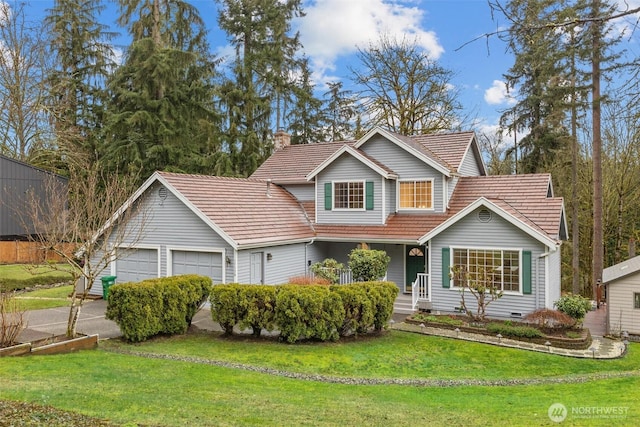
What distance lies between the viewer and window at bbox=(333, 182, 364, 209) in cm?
1944

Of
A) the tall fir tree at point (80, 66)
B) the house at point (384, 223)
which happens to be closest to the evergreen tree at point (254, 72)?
the tall fir tree at point (80, 66)

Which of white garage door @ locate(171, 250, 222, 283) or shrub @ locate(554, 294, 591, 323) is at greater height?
white garage door @ locate(171, 250, 222, 283)

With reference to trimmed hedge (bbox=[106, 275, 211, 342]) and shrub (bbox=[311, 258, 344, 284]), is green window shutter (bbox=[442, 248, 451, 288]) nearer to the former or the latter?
shrub (bbox=[311, 258, 344, 284])

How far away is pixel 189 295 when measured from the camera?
12.7m

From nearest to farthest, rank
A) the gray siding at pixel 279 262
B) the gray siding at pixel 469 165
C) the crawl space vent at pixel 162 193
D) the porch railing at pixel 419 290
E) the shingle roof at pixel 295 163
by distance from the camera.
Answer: the gray siding at pixel 279 262 → the porch railing at pixel 419 290 → the crawl space vent at pixel 162 193 → the gray siding at pixel 469 165 → the shingle roof at pixel 295 163

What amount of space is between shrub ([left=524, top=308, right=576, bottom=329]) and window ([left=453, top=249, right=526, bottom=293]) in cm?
143

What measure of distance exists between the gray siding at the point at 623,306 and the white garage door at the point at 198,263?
13.0m

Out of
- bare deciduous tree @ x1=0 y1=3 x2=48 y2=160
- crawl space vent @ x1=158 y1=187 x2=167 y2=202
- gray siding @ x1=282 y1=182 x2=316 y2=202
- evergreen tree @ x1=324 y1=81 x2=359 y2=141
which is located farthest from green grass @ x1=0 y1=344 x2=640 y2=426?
evergreen tree @ x1=324 y1=81 x2=359 y2=141

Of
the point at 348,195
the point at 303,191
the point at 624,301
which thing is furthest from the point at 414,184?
the point at 624,301

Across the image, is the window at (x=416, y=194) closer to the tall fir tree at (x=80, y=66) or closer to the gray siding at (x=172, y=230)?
the gray siding at (x=172, y=230)

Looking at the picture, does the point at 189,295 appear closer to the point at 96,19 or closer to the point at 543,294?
the point at 543,294

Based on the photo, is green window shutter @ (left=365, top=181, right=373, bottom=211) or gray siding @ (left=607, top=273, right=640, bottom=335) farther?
green window shutter @ (left=365, top=181, right=373, bottom=211)

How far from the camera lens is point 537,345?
12.5 metres

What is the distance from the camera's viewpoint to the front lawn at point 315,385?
260 inches
